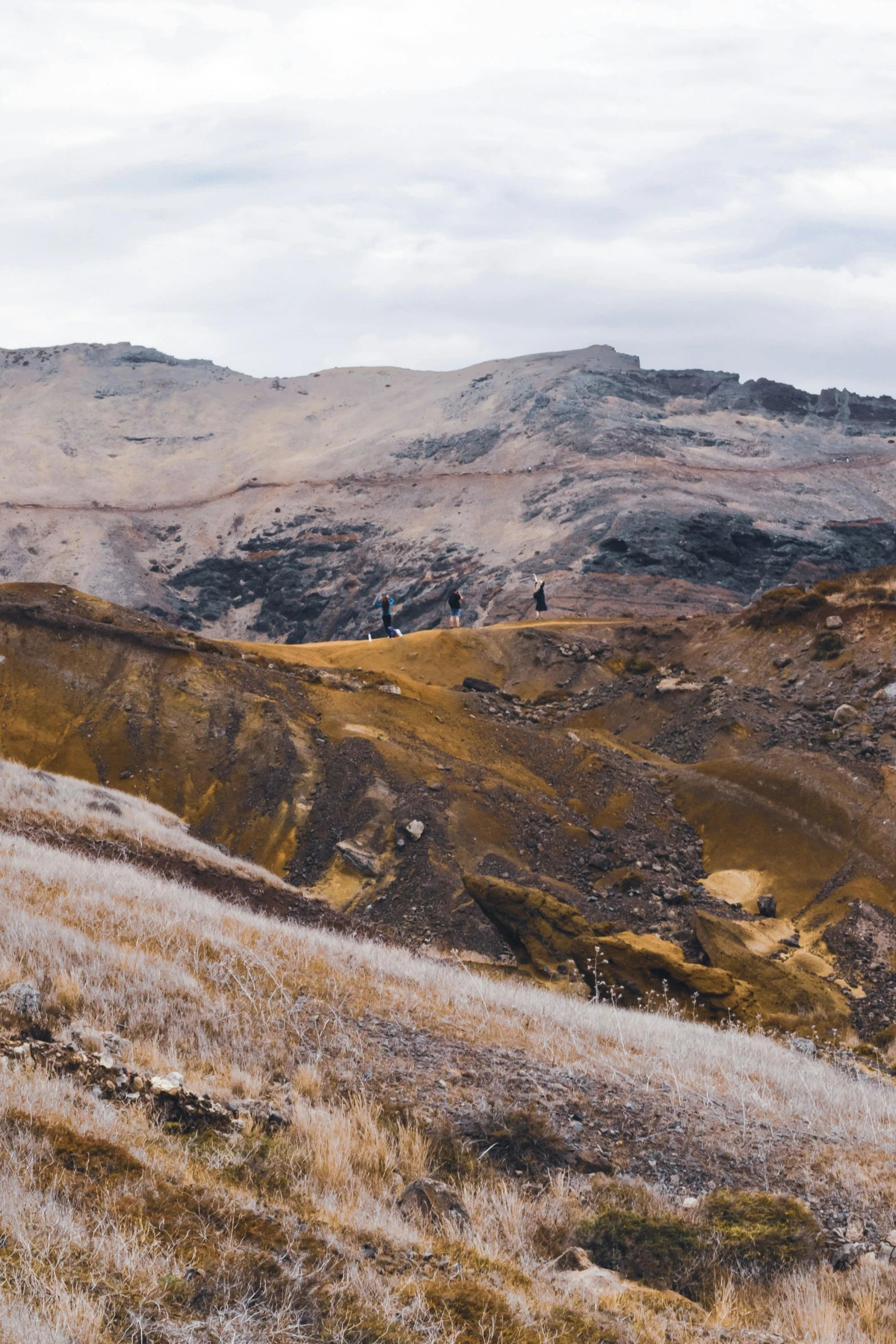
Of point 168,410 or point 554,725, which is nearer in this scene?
point 554,725

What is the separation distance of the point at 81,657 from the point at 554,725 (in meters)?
11.0

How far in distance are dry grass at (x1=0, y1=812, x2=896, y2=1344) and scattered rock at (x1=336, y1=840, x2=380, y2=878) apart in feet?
25.7

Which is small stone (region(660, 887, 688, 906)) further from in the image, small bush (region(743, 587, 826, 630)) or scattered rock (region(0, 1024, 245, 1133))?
small bush (region(743, 587, 826, 630))

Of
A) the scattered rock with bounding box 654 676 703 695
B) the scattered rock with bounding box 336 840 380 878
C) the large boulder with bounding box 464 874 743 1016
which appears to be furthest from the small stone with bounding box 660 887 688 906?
the scattered rock with bounding box 654 676 703 695

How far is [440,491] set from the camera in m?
66.4

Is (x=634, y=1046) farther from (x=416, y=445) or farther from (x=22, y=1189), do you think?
(x=416, y=445)

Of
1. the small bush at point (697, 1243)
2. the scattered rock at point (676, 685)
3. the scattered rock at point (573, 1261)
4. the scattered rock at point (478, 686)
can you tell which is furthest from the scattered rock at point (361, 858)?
the scattered rock at point (676, 685)

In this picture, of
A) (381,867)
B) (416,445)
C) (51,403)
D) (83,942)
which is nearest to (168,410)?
(51,403)

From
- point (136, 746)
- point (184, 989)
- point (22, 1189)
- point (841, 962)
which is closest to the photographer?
point (22, 1189)

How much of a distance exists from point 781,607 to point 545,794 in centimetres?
1242

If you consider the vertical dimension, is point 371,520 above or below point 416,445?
below

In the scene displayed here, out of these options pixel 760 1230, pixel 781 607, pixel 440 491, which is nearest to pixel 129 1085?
pixel 760 1230

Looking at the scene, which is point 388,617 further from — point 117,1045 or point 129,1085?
point 129,1085

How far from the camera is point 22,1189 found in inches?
148
